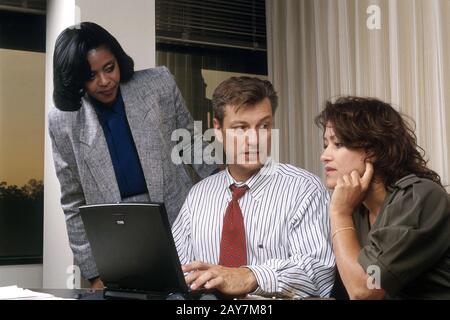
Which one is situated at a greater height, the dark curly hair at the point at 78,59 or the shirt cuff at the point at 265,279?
the dark curly hair at the point at 78,59

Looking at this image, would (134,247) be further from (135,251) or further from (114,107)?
(114,107)

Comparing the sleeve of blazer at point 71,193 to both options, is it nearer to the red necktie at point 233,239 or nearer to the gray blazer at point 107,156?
the gray blazer at point 107,156

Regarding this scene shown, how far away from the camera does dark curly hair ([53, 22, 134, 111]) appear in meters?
2.44

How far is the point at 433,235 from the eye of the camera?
1366 mm

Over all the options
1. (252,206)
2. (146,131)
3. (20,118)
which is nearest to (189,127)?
(146,131)

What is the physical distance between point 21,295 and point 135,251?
364 millimetres

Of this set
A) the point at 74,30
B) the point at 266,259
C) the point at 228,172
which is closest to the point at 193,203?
the point at 228,172

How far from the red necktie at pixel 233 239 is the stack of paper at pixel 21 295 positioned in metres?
0.61

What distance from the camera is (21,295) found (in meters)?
1.53

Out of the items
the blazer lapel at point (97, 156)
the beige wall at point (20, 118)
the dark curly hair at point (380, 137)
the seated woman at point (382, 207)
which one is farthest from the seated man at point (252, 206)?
the beige wall at point (20, 118)

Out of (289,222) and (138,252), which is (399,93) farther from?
(138,252)

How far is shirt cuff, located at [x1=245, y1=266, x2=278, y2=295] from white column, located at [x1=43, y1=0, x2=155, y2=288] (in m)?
1.18

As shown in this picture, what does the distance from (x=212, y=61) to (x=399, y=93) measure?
136cm

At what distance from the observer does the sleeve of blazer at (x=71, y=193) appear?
244cm
